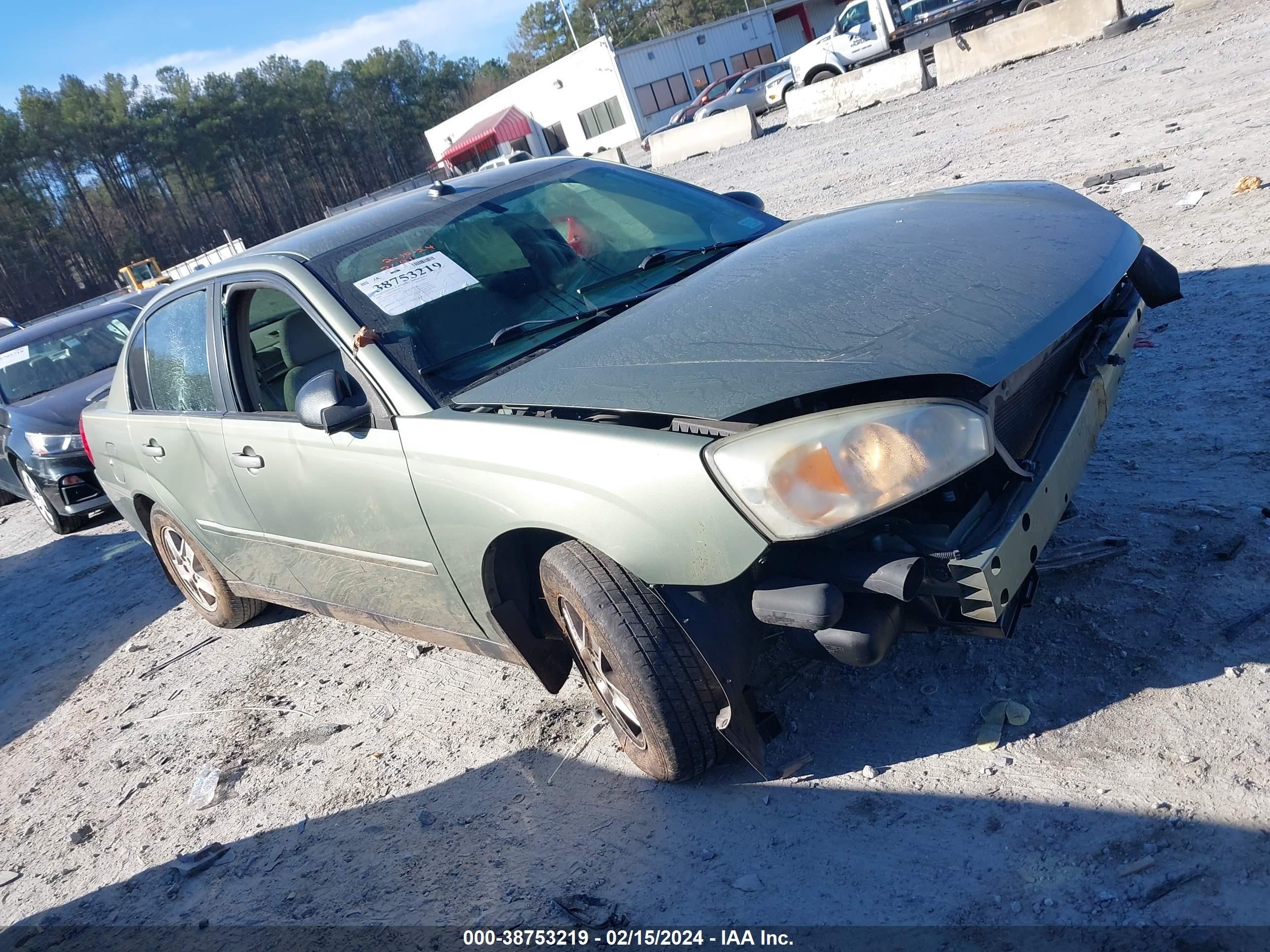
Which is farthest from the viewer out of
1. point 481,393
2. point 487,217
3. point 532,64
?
point 532,64

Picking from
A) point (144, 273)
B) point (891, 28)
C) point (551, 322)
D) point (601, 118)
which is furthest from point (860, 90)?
point (144, 273)

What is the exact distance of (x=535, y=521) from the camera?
2.66 meters

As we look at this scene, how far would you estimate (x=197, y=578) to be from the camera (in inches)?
199

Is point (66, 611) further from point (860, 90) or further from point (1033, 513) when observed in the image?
point (860, 90)

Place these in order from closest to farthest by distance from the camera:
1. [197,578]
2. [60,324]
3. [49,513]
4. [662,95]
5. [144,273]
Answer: [197,578], [49,513], [60,324], [144,273], [662,95]

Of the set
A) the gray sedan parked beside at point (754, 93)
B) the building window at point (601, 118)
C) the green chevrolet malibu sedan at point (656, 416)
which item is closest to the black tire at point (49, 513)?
the green chevrolet malibu sedan at point (656, 416)

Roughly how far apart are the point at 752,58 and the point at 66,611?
51946 millimetres

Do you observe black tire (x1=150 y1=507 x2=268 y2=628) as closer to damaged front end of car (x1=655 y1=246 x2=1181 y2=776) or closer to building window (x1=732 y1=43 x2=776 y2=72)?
damaged front end of car (x1=655 y1=246 x2=1181 y2=776)

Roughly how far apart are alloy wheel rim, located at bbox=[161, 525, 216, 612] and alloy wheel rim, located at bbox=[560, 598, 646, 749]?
2.79 metres

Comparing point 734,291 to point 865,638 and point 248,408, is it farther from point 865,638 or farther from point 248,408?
point 248,408

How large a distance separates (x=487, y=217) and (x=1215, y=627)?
9.08 feet

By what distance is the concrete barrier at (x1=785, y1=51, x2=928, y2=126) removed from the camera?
57.0ft

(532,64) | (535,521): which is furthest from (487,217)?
(532,64)

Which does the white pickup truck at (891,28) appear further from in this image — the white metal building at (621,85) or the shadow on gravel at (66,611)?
the white metal building at (621,85)
